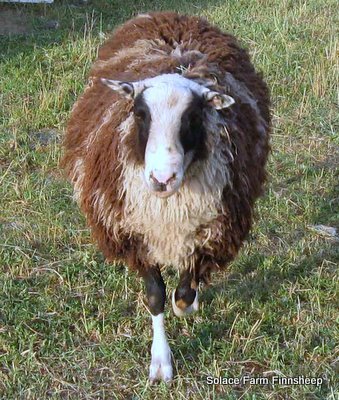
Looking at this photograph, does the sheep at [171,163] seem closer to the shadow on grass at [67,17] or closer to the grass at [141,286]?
the grass at [141,286]

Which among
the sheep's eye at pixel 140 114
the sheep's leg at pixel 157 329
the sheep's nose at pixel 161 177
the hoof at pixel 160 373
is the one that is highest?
the sheep's eye at pixel 140 114

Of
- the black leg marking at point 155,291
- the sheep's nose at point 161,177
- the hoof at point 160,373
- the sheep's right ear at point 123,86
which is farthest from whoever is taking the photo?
the black leg marking at point 155,291

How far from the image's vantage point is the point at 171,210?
3.33 meters

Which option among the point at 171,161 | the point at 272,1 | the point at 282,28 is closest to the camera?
the point at 171,161

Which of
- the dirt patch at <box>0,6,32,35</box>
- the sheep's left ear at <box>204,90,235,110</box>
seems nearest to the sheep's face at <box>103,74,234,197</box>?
the sheep's left ear at <box>204,90,235,110</box>

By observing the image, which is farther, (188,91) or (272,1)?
(272,1)

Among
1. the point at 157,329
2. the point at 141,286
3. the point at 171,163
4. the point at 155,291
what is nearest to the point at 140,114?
the point at 171,163

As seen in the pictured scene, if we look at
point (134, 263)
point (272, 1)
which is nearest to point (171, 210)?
point (134, 263)

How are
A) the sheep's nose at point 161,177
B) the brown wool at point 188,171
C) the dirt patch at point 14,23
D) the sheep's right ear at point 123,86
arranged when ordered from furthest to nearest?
the dirt patch at point 14,23, the brown wool at point 188,171, the sheep's right ear at point 123,86, the sheep's nose at point 161,177

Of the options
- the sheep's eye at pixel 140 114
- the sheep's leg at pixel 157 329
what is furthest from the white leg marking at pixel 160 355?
the sheep's eye at pixel 140 114

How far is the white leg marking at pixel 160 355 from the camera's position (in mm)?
3455

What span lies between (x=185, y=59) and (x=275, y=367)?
57.3 inches

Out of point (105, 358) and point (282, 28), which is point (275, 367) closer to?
point (105, 358)

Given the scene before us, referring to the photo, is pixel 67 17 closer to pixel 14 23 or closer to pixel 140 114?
pixel 14 23
